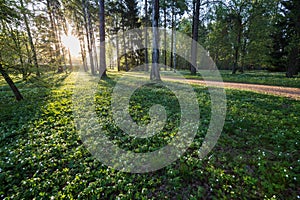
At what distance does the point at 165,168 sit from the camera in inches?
118

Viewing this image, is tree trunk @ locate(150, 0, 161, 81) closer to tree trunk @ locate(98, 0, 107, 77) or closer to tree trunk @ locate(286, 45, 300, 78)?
tree trunk @ locate(98, 0, 107, 77)

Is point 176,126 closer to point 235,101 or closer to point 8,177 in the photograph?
point 235,101

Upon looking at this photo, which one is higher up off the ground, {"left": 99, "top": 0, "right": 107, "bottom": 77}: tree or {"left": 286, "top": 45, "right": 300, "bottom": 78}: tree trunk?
{"left": 99, "top": 0, "right": 107, "bottom": 77}: tree

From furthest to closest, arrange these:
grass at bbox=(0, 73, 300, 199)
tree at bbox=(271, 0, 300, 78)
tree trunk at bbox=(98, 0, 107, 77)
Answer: tree trunk at bbox=(98, 0, 107, 77) → tree at bbox=(271, 0, 300, 78) → grass at bbox=(0, 73, 300, 199)

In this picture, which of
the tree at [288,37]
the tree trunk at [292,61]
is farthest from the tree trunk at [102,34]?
the tree trunk at [292,61]

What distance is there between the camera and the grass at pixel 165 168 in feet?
8.09

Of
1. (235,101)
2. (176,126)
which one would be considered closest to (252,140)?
(176,126)

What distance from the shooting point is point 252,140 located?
3652mm

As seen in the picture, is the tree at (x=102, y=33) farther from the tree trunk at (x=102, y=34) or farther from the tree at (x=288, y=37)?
the tree at (x=288, y=37)

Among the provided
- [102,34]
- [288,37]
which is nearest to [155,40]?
[102,34]

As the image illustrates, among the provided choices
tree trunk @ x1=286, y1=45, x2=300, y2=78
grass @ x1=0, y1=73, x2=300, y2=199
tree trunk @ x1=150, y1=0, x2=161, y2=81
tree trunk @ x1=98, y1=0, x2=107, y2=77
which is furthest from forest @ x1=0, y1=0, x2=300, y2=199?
tree trunk @ x1=286, y1=45, x2=300, y2=78

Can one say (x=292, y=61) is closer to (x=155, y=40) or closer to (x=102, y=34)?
(x=155, y=40)

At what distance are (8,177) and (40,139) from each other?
1244mm

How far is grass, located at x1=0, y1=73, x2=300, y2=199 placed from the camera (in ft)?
8.09
